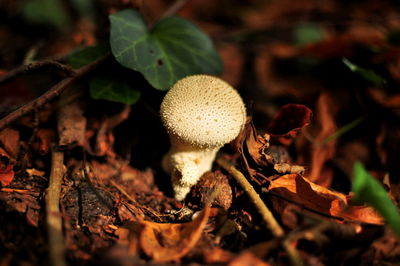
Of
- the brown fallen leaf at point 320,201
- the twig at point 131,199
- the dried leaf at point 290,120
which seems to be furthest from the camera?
the dried leaf at point 290,120

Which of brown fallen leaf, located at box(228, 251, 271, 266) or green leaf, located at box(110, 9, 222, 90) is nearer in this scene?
brown fallen leaf, located at box(228, 251, 271, 266)

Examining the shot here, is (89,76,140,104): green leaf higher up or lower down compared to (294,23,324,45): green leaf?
higher up

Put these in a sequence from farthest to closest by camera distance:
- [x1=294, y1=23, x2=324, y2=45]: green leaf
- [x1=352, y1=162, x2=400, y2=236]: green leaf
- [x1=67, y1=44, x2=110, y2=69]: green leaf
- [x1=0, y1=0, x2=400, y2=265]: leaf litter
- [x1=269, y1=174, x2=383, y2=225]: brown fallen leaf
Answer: [x1=294, y1=23, x2=324, y2=45]: green leaf
[x1=67, y1=44, x2=110, y2=69]: green leaf
[x1=269, y1=174, x2=383, y2=225]: brown fallen leaf
[x1=0, y1=0, x2=400, y2=265]: leaf litter
[x1=352, y1=162, x2=400, y2=236]: green leaf

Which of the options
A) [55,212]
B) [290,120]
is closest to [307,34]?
Result: [290,120]

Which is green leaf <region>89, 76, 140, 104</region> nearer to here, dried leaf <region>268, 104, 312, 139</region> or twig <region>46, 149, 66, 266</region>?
twig <region>46, 149, 66, 266</region>

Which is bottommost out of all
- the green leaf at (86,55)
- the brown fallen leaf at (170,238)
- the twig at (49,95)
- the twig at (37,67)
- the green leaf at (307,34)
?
the green leaf at (307,34)

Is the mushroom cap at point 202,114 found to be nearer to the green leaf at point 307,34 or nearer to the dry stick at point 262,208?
the dry stick at point 262,208

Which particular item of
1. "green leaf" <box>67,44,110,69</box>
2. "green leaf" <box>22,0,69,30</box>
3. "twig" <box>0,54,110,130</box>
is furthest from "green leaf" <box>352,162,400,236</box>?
"green leaf" <box>22,0,69,30</box>

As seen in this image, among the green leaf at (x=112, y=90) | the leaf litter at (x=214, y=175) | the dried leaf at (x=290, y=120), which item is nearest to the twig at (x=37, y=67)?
the leaf litter at (x=214, y=175)
